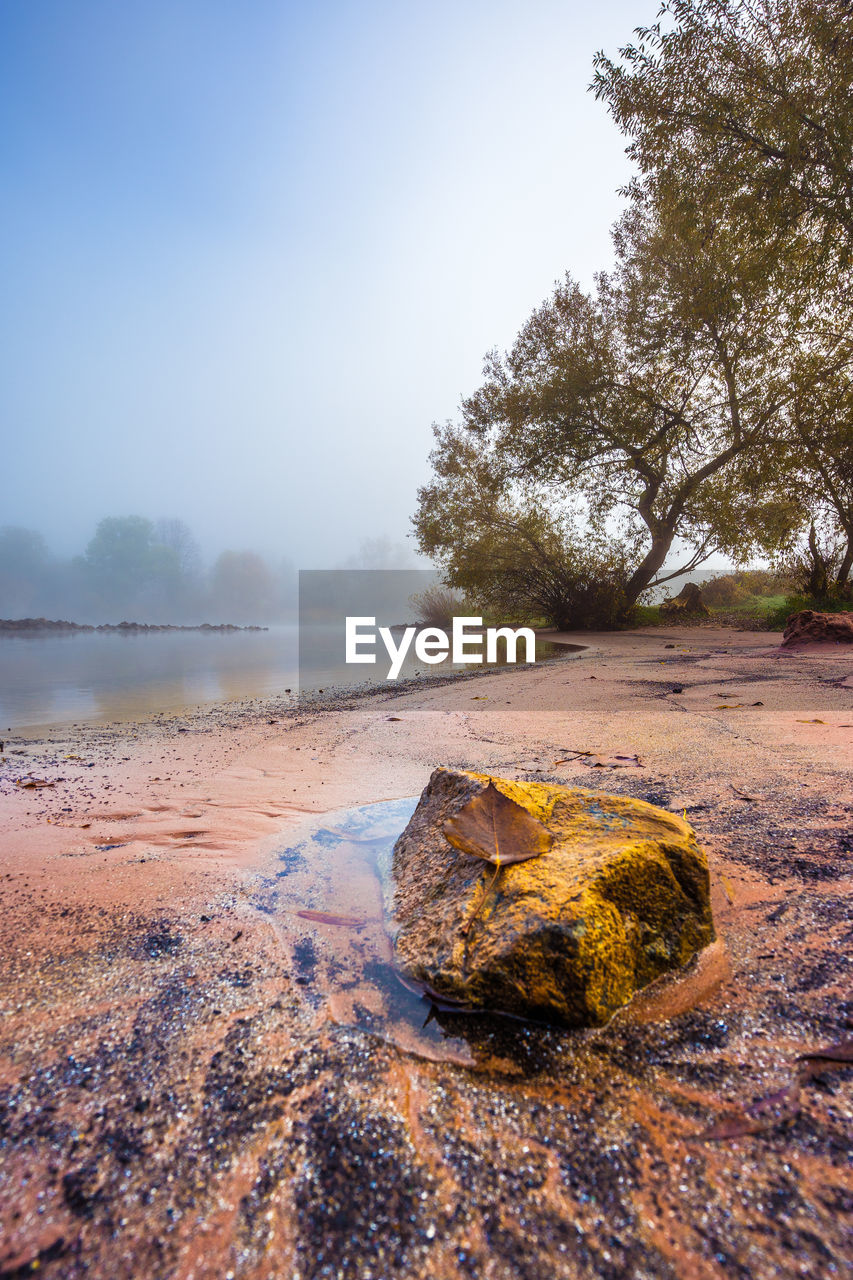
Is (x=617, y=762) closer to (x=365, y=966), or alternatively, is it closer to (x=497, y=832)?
(x=497, y=832)

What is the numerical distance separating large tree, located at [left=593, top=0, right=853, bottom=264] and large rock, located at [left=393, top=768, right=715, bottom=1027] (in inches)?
420

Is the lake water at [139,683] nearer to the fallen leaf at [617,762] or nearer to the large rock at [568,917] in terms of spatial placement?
the fallen leaf at [617,762]

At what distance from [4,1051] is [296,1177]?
681 millimetres

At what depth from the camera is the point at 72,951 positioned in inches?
56.9

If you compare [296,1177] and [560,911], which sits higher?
[560,911]

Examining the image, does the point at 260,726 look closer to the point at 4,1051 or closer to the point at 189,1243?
the point at 4,1051

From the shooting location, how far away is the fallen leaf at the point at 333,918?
5.40 feet

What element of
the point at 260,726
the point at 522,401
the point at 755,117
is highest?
the point at 755,117

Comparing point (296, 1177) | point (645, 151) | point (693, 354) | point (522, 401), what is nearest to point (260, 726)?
point (296, 1177)

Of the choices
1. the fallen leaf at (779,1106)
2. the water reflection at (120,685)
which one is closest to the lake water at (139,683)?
the water reflection at (120,685)

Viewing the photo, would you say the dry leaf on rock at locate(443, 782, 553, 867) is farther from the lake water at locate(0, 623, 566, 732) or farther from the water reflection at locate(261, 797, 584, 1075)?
the lake water at locate(0, 623, 566, 732)

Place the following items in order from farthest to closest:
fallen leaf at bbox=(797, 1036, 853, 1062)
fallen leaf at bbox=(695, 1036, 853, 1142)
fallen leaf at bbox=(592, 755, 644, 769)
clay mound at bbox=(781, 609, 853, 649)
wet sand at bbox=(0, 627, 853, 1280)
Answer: clay mound at bbox=(781, 609, 853, 649) < fallen leaf at bbox=(592, 755, 644, 769) < fallen leaf at bbox=(797, 1036, 853, 1062) < fallen leaf at bbox=(695, 1036, 853, 1142) < wet sand at bbox=(0, 627, 853, 1280)

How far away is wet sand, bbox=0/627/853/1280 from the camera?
728 millimetres

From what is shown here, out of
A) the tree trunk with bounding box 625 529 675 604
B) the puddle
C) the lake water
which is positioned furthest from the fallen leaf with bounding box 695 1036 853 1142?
the tree trunk with bounding box 625 529 675 604
